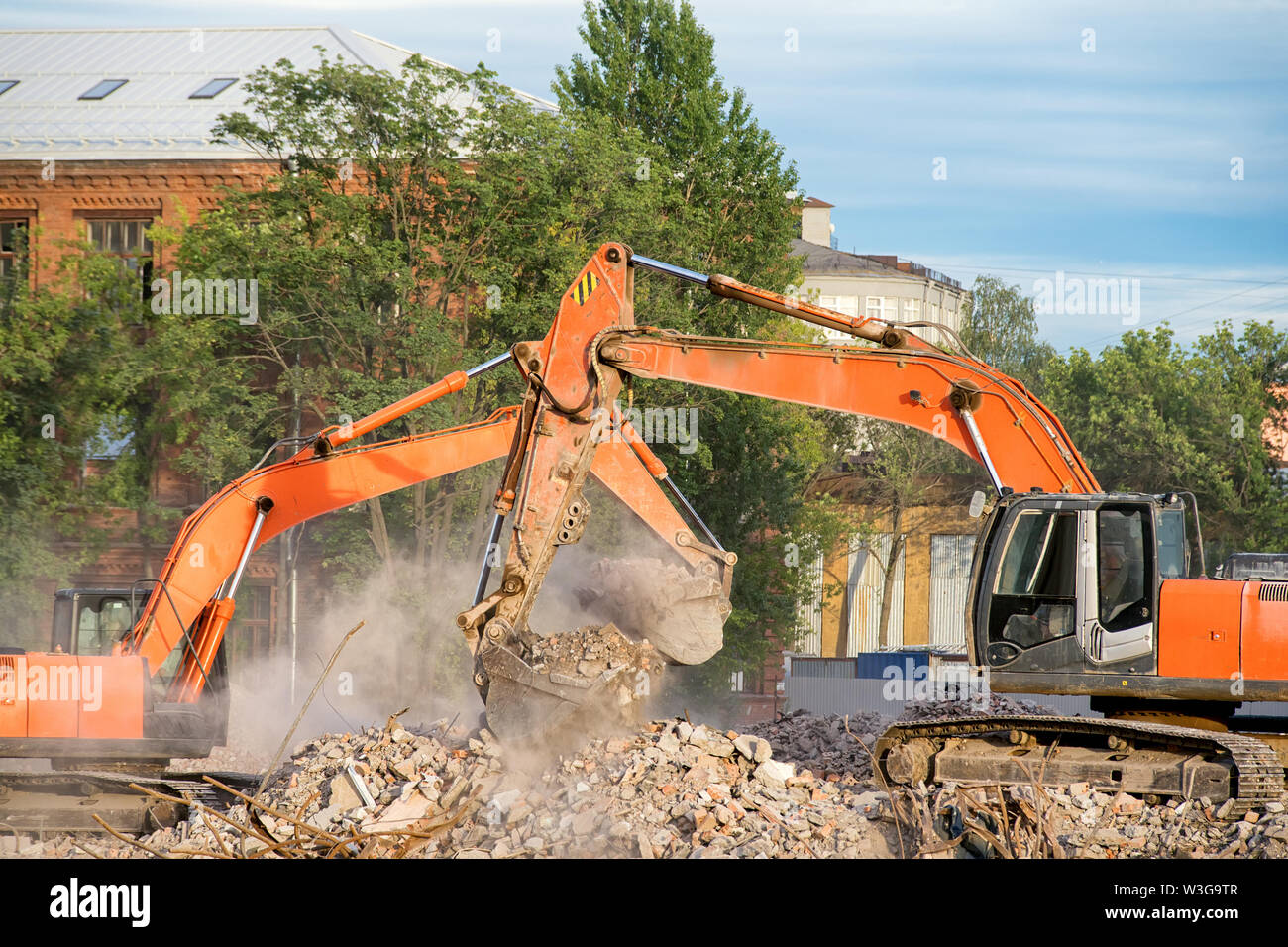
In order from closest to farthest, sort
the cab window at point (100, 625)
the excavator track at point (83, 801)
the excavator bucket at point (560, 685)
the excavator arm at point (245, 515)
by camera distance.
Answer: the excavator bucket at point (560, 685)
the excavator track at point (83, 801)
the excavator arm at point (245, 515)
the cab window at point (100, 625)

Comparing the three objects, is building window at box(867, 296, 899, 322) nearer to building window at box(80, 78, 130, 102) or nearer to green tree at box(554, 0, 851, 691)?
green tree at box(554, 0, 851, 691)

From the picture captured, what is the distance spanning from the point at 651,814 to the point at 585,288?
4.41 m

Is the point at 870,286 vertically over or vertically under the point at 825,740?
over

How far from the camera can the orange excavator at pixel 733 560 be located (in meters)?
9.34

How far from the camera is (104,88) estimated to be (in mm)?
33062

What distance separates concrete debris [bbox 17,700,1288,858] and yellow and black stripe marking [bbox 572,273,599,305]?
12.4 ft

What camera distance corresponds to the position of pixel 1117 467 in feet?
135

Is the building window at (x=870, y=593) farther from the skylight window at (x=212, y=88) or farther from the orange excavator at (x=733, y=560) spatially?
the orange excavator at (x=733, y=560)

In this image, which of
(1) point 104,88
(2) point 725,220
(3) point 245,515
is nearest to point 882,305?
(2) point 725,220

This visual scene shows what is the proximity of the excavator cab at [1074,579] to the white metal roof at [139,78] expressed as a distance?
2451 cm

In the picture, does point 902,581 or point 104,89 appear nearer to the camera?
point 104,89

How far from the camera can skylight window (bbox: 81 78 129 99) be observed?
32750 millimetres

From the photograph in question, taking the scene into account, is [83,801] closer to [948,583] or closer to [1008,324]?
[948,583]

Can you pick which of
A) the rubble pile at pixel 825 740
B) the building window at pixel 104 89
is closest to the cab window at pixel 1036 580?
the rubble pile at pixel 825 740
